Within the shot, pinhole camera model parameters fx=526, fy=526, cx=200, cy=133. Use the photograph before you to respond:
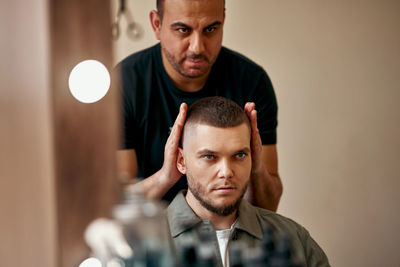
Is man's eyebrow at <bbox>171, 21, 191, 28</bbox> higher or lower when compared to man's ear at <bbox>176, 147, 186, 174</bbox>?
higher

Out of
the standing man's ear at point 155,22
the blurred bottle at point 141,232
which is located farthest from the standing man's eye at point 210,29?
the blurred bottle at point 141,232

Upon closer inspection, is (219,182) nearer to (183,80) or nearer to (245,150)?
(245,150)

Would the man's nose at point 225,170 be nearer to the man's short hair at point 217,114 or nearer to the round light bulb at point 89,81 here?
the man's short hair at point 217,114

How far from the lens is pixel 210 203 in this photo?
0.97 meters

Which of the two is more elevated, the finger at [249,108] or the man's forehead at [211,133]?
the finger at [249,108]

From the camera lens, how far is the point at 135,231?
0.54 meters

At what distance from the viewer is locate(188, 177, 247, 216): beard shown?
3.18 ft

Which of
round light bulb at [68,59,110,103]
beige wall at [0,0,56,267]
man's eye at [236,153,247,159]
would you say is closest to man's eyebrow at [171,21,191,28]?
man's eye at [236,153,247,159]

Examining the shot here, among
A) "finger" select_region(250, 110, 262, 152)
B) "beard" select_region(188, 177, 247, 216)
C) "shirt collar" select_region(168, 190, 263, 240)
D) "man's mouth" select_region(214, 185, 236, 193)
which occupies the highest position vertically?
"finger" select_region(250, 110, 262, 152)

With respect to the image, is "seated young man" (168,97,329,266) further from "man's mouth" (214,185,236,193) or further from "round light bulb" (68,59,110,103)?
"round light bulb" (68,59,110,103)

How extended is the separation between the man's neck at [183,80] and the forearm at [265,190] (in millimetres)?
213

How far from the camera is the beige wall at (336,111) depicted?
1182mm

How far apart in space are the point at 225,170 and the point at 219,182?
2cm

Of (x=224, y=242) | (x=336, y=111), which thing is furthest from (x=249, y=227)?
(x=336, y=111)
